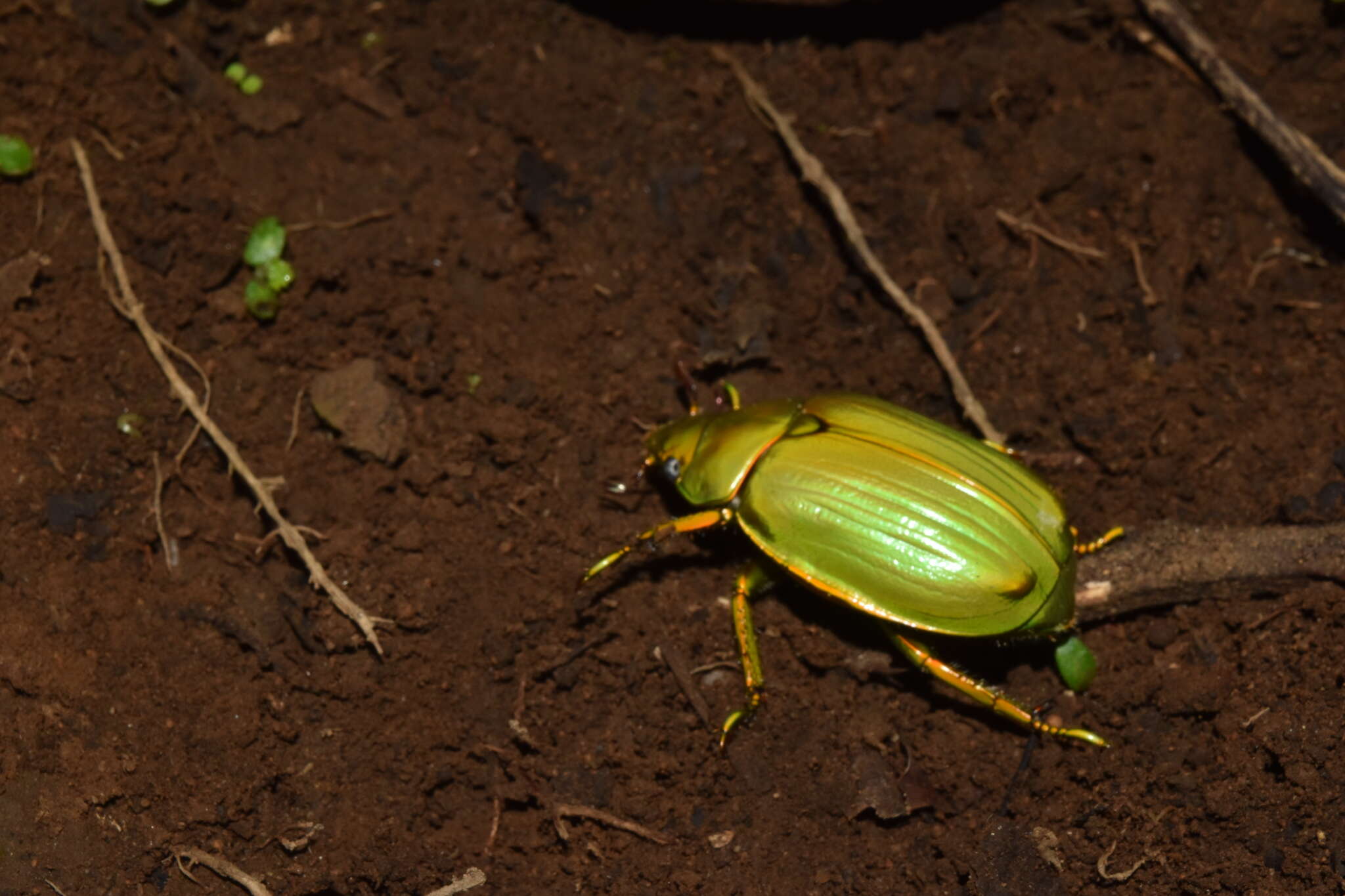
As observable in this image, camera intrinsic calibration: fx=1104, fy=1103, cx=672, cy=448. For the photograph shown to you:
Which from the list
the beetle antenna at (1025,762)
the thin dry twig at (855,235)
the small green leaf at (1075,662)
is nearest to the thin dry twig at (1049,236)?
the thin dry twig at (855,235)

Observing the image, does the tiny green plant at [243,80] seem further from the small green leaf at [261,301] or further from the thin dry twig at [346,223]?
the small green leaf at [261,301]

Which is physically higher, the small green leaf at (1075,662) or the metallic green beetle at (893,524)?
the metallic green beetle at (893,524)

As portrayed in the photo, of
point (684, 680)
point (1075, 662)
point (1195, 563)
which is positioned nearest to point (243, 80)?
point (684, 680)

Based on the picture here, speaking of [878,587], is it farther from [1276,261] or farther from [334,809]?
[1276,261]

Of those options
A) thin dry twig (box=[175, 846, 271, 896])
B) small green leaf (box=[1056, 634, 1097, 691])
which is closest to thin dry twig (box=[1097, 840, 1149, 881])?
small green leaf (box=[1056, 634, 1097, 691])

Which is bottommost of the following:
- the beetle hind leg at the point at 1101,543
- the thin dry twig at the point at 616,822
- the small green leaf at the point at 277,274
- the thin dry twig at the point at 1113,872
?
the thin dry twig at the point at 616,822

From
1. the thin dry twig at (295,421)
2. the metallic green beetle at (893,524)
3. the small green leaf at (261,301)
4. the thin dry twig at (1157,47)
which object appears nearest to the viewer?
the metallic green beetle at (893,524)

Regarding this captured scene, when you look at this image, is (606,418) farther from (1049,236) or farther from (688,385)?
(1049,236)
